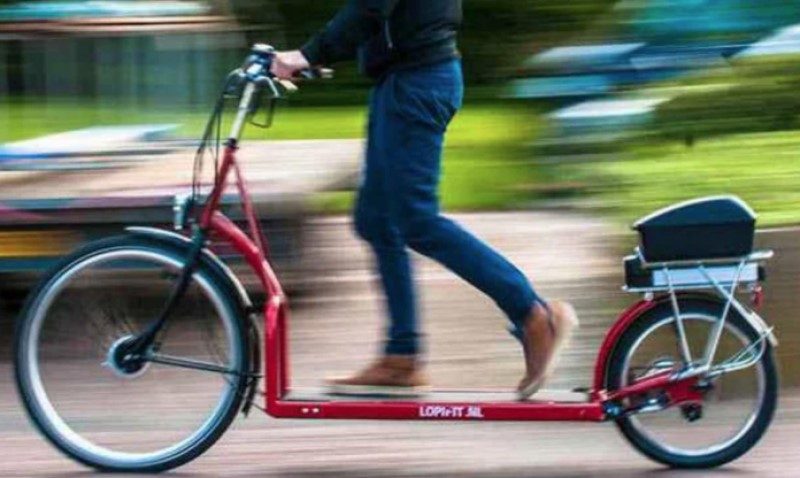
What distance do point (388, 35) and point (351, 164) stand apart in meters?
3.07

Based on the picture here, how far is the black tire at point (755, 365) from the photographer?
4984mm

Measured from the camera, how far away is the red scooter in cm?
493

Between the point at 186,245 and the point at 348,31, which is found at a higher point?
the point at 348,31

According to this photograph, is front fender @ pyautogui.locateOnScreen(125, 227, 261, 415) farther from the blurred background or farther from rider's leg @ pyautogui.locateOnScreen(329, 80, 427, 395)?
the blurred background

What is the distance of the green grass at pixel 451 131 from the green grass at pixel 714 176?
55.9 inches

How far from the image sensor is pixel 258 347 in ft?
16.4

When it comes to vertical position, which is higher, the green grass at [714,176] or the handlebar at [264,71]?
the handlebar at [264,71]

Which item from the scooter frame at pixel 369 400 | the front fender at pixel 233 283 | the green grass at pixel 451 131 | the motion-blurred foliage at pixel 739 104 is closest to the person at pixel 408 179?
the scooter frame at pixel 369 400

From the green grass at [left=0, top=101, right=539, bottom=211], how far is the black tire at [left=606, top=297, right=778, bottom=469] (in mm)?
2515

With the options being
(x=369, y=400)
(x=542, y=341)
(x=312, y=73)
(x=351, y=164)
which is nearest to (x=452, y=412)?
(x=369, y=400)

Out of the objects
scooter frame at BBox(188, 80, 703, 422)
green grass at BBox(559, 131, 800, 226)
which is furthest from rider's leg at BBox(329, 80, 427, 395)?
green grass at BBox(559, 131, 800, 226)

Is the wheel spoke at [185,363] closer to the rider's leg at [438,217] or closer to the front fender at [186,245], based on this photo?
the front fender at [186,245]

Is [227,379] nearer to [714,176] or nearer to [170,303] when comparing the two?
[170,303]

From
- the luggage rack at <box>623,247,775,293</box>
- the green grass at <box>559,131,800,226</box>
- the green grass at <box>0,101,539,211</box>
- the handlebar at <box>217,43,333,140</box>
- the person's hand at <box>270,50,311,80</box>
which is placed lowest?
the green grass at <box>0,101,539,211</box>
